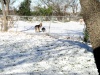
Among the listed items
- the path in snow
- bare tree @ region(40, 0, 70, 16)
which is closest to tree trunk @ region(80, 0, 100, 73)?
the path in snow

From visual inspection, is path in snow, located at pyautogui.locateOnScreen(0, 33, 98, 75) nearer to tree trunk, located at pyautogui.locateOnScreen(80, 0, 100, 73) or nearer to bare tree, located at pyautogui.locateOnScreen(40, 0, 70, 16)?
tree trunk, located at pyautogui.locateOnScreen(80, 0, 100, 73)

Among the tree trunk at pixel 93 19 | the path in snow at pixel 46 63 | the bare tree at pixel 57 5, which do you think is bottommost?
the path in snow at pixel 46 63

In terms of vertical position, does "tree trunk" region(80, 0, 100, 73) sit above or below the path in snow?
above

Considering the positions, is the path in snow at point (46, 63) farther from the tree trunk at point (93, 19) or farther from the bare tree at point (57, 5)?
the bare tree at point (57, 5)

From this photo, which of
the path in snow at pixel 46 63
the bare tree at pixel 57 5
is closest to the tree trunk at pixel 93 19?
the path in snow at pixel 46 63

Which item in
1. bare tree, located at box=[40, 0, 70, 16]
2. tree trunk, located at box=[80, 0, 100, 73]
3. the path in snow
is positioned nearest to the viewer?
tree trunk, located at box=[80, 0, 100, 73]

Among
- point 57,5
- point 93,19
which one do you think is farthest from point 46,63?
point 57,5

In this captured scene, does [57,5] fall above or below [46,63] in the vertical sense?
above

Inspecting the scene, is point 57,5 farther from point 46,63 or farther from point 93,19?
point 93,19

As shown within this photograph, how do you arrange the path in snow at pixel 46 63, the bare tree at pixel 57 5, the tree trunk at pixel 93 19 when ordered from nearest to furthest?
the tree trunk at pixel 93 19 < the path in snow at pixel 46 63 < the bare tree at pixel 57 5

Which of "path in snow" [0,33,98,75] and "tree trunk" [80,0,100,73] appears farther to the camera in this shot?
"path in snow" [0,33,98,75]

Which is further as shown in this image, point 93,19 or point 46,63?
point 46,63

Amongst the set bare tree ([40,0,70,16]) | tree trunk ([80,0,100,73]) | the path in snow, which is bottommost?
the path in snow

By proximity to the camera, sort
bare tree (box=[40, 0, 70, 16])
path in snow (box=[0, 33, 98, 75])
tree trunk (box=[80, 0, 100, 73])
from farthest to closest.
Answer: bare tree (box=[40, 0, 70, 16]) → path in snow (box=[0, 33, 98, 75]) → tree trunk (box=[80, 0, 100, 73])
